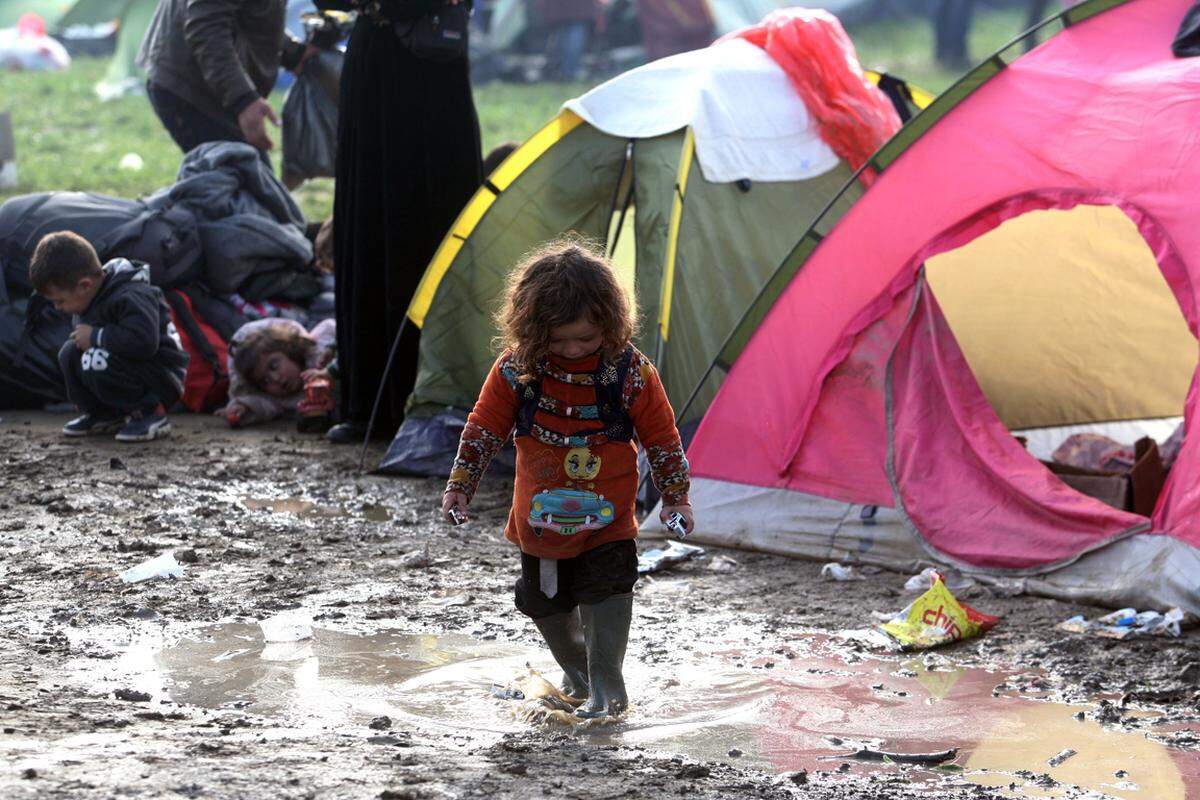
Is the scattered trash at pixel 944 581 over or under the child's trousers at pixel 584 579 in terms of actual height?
under

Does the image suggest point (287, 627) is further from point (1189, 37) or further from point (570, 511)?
point (1189, 37)

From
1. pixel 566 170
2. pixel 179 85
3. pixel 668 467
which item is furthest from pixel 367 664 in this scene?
pixel 179 85

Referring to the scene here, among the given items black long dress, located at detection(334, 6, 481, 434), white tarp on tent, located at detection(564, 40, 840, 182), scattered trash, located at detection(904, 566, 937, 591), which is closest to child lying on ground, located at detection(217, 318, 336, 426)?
black long dress, located at detection(334, 6, 481, 434)

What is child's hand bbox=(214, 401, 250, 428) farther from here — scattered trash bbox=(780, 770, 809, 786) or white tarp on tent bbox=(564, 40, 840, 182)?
scattered trash bbox=(780, 770, 809, 786)

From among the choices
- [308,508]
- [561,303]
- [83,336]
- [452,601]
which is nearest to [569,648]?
[561,303]

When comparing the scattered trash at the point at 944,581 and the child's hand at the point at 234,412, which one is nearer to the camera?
the scattered trash at the point at 944,581

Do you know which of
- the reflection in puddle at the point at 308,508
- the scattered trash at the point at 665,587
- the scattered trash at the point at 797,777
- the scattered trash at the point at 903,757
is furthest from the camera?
the reflection in puddle at the point at 308,508

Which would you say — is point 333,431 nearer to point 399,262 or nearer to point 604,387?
point 399,262

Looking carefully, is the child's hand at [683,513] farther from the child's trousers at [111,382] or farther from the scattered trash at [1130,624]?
the child's trousers at [111,382]

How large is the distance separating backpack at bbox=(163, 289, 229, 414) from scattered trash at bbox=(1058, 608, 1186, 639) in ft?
15.3

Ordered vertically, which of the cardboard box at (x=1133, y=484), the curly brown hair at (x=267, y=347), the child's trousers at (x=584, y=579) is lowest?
the cardboard box at (x=1133, y=484)

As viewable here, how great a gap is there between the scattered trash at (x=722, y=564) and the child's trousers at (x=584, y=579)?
5.19 feet

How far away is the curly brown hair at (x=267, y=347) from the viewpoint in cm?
770

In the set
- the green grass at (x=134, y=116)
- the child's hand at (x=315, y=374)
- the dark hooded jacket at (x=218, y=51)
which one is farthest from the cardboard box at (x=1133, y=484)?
the green grass at (x=134, y=116)
